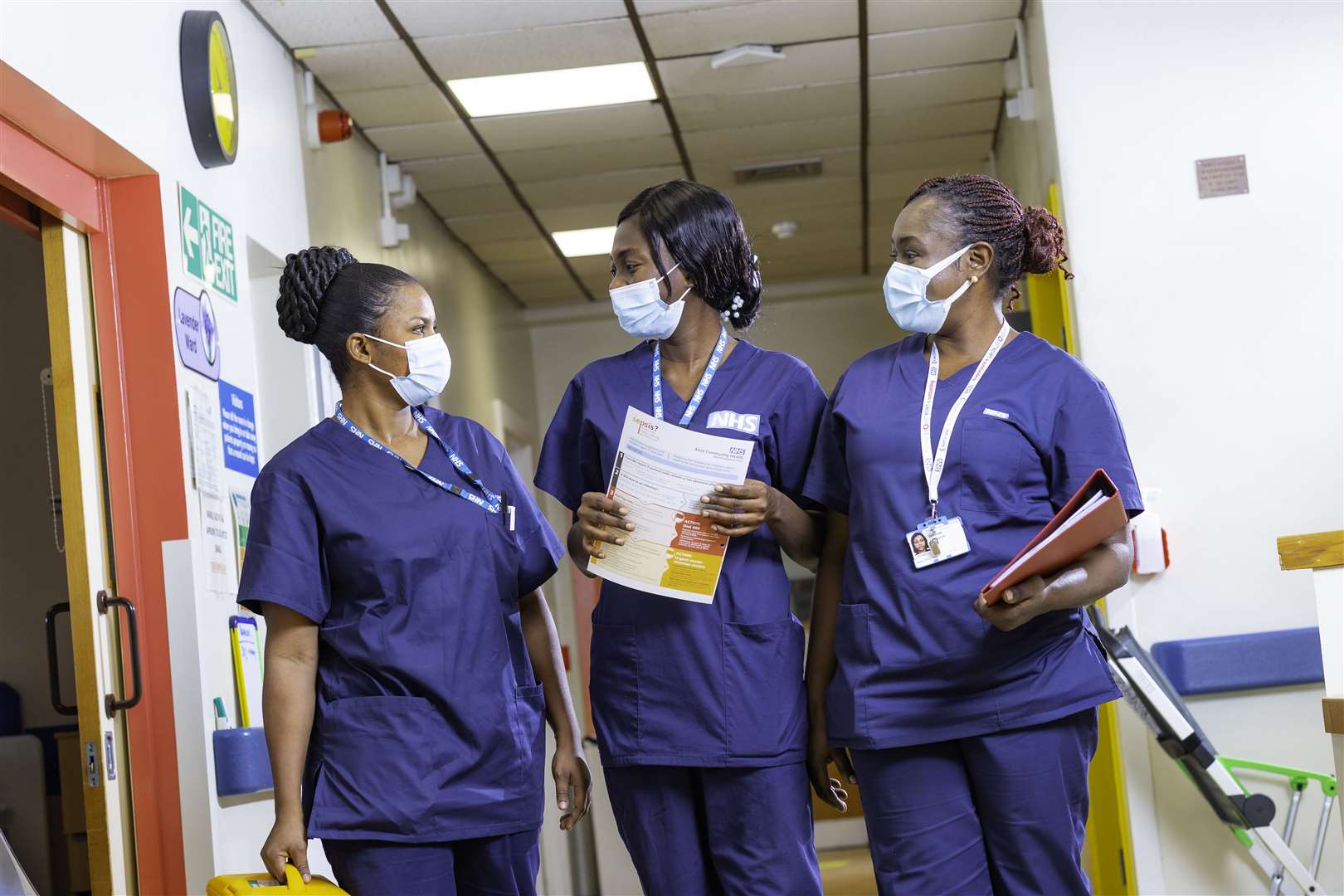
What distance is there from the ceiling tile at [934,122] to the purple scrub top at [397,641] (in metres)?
3.96

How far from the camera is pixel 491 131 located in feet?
17.5

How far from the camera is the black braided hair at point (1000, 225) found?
2035 millimetres

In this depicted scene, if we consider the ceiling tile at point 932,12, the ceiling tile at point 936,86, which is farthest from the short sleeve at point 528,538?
the ceiling tile at point 936,86

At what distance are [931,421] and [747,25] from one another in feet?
9.64

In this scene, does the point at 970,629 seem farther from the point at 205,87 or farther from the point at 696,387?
the point at 205,87

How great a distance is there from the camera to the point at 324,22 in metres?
4.25

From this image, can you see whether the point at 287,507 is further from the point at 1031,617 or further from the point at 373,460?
the point at 1031,617

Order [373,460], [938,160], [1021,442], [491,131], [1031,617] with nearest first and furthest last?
[1031,617], [1021,442], [373,460], [491,131], [938,160]

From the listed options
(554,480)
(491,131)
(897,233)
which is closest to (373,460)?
(554,480)

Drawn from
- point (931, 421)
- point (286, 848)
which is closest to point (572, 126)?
point (931, 421)

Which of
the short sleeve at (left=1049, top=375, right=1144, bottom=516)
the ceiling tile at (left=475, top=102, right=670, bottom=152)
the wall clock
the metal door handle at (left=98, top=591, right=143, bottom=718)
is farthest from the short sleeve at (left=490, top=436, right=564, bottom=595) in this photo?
the ceiling tile at (left=475, top=102, right=670, bottom=152)

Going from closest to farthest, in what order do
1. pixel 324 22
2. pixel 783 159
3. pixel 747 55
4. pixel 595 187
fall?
pixel 324 22 → pixel 747 55 → pixel 783 159 → pixel 595 187

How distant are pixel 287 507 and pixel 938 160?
4.70 metres

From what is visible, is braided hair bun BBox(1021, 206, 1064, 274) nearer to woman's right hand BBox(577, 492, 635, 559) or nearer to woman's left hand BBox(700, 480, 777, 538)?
woman's left hand BBox(700, 480, 777, 538)
